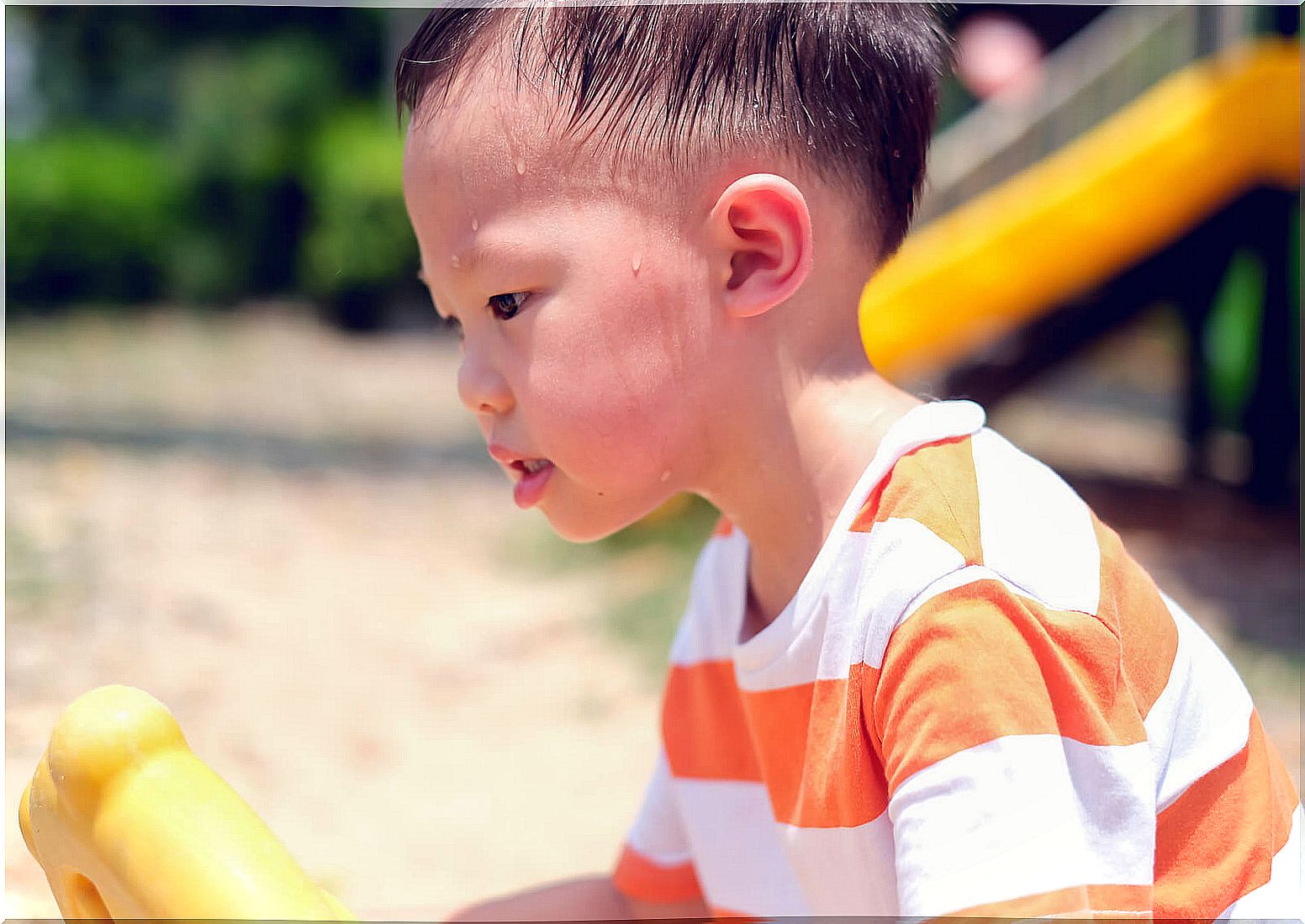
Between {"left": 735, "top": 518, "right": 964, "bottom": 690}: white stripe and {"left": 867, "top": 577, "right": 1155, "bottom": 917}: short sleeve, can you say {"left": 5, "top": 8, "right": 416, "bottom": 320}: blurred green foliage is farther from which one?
{"left": 867, "top": 577, "right": 1155, "bottom": 917}: short sleeve

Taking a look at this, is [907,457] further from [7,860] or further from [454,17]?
[7,860]

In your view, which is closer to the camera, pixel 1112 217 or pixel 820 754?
pixel 820 754

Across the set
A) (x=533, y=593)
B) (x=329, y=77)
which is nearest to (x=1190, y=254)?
(x=533, y=593)

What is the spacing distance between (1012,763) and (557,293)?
45 centimetres

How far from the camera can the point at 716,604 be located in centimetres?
119

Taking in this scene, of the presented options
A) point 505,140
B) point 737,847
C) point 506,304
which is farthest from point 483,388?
point 737,847

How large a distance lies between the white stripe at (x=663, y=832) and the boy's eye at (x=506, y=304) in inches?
21.1

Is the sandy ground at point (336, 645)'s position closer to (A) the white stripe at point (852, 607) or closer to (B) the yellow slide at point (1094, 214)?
(A) the white stripe at point (852, 607)

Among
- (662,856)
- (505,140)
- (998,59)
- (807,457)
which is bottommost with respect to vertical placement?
(662,856)

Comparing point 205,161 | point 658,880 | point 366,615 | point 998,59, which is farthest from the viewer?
point 205,161

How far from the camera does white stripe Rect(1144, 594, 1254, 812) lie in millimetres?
890

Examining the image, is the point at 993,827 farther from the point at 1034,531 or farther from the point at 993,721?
the point at 1034,531

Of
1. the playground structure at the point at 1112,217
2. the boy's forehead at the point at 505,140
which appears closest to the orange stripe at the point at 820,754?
the boy's forehead at the point at 505,140

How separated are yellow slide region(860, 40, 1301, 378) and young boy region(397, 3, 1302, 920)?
3045 mm
